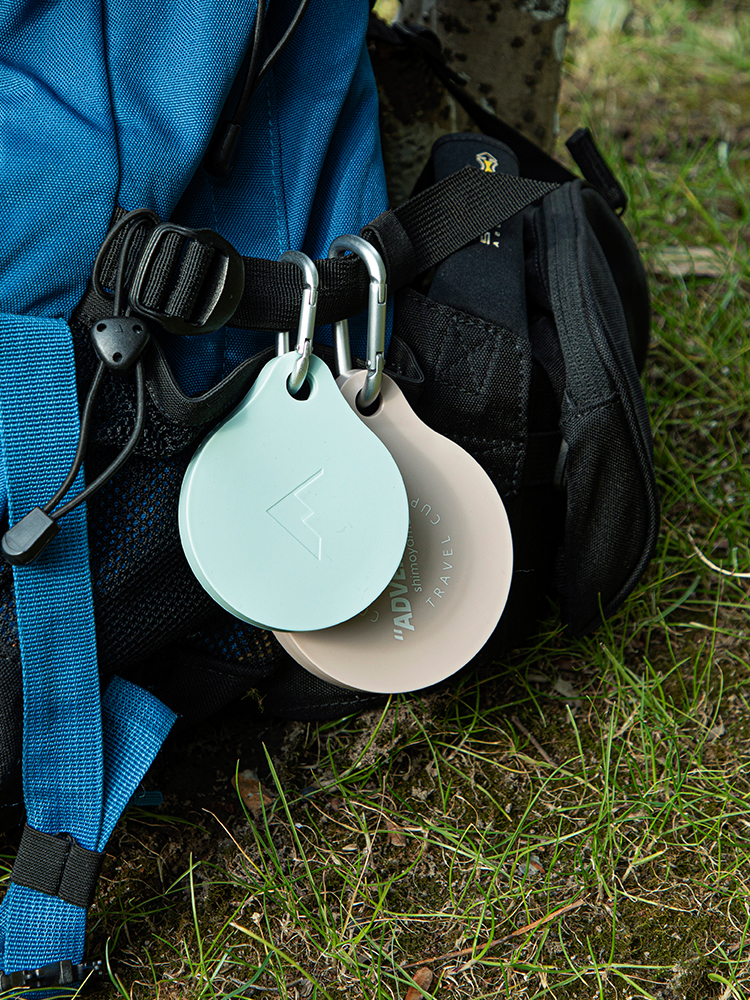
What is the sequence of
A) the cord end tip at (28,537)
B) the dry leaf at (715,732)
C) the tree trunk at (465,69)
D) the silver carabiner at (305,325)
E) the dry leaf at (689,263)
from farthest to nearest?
the dry leaf at (689,263) < the tree trunk at (465,69) < the dry leaf at (715,732) < the silver carabiner at (305,325) < the cord end tip at (28,537)

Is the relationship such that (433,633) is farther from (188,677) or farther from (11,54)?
(11,54)

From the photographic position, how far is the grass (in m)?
0.90

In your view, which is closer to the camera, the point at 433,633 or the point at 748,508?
the point at 433,633

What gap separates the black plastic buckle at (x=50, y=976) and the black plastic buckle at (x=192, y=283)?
2.19 feet

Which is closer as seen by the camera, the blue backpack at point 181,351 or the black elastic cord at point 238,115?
the blue backpack at point 181,351

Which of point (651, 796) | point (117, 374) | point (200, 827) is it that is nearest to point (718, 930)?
point (651, 796)

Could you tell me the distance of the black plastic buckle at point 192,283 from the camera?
2.58ft

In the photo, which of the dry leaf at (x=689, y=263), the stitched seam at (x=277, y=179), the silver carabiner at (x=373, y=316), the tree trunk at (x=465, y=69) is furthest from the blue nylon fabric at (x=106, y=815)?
the dry leaf at (x=689, y=263)

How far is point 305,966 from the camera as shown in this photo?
2.94 feet

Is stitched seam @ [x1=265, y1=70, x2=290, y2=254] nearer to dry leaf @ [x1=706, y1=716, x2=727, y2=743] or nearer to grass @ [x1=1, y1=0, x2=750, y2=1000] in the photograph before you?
grass @ [x1=1, y1=0, x2=750, y2=1000]

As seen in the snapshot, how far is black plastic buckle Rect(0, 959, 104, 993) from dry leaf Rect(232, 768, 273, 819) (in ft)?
0.83

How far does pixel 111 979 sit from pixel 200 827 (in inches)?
7.4

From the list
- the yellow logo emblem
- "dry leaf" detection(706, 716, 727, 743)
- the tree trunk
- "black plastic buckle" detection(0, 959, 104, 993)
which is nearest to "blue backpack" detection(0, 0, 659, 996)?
"black plastic buckle" detection(0, 959, 104, 993)

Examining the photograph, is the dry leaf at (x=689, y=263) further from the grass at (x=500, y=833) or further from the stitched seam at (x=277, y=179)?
the stitched seam at (x=277, y=179)
